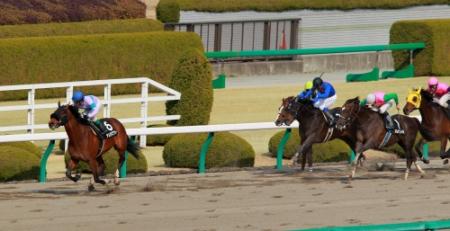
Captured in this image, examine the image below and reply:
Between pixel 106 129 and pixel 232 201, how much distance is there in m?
1.51

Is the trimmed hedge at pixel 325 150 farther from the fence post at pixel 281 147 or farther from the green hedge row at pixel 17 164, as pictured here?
the green hedge row at pixel 17 164

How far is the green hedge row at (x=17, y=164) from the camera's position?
1778 cm

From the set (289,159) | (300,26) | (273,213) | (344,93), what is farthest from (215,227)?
(300,26)

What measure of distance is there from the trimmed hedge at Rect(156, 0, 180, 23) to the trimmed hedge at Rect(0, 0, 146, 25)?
42cm

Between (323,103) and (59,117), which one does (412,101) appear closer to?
(323,103)

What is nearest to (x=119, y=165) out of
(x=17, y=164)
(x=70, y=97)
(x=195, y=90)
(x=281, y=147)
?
(x=17, y=164)

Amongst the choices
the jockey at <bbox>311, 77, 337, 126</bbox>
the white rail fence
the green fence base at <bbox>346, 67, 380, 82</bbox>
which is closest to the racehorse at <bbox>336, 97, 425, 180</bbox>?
the jockey at <bbox>311, 77, 337, 126</bbox>

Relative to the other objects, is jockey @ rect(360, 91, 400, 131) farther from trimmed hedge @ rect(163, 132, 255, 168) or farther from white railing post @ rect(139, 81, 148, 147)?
white railing post @ rect(139, 81, 148, 147)

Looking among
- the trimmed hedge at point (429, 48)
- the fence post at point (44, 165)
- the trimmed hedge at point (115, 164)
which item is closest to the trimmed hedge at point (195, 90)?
the trimmed hedge at point (115, 164)

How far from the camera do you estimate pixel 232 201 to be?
16125mm

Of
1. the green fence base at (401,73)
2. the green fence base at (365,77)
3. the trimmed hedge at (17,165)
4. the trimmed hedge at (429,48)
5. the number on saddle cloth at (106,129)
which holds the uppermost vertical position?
the trimmed hedge at (429,48)

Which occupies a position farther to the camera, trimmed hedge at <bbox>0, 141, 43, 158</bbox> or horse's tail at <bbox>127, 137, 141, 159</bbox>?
trimmed hedge at <bbox>0, 141, 43, 158</bbox>

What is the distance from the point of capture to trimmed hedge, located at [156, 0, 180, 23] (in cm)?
3259

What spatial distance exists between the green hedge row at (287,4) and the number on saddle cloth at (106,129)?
17.5 metres
